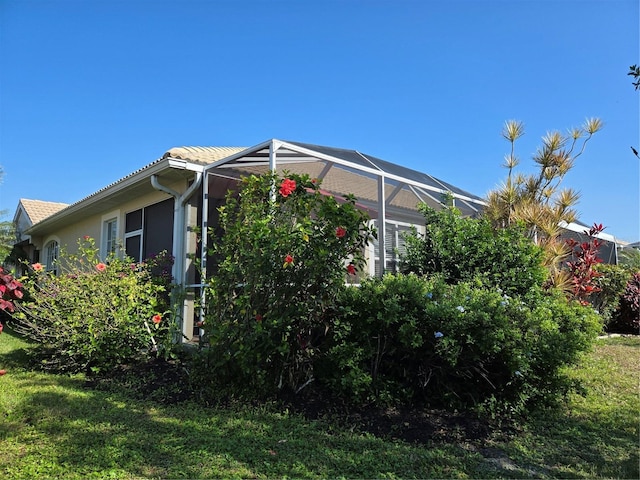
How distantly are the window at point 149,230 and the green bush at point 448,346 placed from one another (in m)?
5.27

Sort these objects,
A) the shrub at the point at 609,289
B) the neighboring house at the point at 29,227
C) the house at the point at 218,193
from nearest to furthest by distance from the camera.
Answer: the house at the point at 218,193, the shrub at the point at 609,289, the neighboring house at the point at 29,227

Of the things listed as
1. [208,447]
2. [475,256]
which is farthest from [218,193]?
[208,447]

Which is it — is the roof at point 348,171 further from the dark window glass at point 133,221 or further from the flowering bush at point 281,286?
the dark window glass at point 133,221

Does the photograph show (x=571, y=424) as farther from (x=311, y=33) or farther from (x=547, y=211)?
(x=311, y=33)

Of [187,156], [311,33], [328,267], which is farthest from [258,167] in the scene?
[328,267]

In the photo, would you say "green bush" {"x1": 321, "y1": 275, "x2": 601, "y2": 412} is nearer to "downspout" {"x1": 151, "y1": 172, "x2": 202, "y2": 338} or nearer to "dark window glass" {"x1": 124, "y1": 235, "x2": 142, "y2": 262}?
"downspout" {"x1": 151, "y1": 172, "x2": 202, "y2": 338}

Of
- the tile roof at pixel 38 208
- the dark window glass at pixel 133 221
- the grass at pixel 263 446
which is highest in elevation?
the tile roof at pixel 38 208

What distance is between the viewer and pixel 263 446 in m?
3.44

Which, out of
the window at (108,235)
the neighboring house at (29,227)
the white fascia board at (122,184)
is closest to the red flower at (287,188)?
the white fascia board at (122,184)

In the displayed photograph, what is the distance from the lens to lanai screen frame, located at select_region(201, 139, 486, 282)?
21.1ft

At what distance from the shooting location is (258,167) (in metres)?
7.43

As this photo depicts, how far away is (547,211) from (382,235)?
4.06m

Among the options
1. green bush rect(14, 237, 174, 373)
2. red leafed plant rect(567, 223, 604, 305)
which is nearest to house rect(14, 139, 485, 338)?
green bush rect(14, 237, 174, 373)

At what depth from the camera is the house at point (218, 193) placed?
22.2 feet
